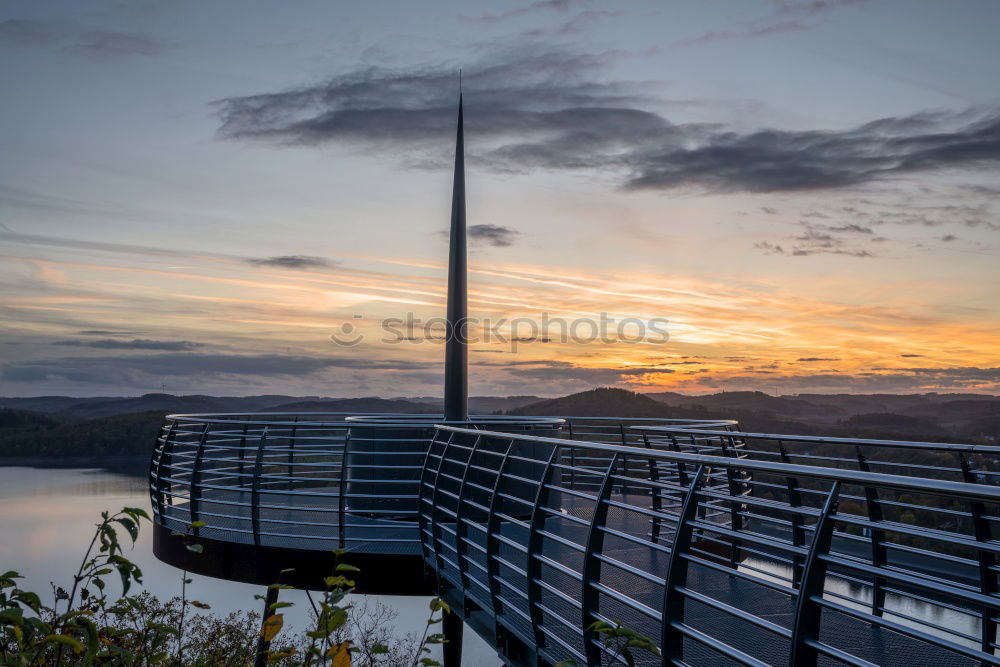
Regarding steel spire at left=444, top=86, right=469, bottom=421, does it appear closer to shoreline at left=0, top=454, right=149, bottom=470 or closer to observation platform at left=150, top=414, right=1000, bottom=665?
observation platform at left=150, top=414, right=1000, bottom=665

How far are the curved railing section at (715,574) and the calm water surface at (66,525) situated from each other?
2435 inches

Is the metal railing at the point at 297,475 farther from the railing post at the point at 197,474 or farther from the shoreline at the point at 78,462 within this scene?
the shoreline at the point at 78,462

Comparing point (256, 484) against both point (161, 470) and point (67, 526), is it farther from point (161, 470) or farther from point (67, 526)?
point (67, 526)

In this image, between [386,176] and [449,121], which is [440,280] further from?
[386,176]

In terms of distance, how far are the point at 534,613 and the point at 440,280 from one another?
7434 millimetres

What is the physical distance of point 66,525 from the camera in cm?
7950

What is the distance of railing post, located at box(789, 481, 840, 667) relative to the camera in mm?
2600

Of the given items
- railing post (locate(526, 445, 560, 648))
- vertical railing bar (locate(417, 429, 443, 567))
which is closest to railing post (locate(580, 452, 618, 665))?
railing post (locate(526, 445, 560, 648))

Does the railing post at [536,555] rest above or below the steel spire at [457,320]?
below

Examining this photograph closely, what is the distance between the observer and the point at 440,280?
1177 cm

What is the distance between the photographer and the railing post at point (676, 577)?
3367mm

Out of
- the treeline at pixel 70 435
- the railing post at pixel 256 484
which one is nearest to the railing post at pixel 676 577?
the railing post at pixel 256 484

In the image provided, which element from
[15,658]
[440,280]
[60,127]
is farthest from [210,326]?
[15,658]

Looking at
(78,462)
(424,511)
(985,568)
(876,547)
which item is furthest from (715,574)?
(78,462)
